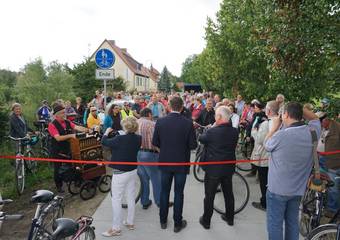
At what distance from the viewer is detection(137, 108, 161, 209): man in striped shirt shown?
5836 mm

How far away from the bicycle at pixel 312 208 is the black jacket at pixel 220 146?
121 cm

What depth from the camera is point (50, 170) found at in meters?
8.28

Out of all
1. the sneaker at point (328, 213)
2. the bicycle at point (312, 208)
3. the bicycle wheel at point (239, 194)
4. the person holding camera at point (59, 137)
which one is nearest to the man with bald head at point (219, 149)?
the bicycle wheel at point (239, 194)

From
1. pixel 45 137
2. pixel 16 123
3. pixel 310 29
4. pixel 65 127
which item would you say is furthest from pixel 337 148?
pixel 45 137

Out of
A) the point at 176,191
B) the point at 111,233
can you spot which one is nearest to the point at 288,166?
the point at 176,191

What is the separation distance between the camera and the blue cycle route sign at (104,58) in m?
8.89

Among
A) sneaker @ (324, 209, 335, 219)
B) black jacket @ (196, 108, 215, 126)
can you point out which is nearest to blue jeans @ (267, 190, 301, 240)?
sneaker @ (324, 209, 335, 219)

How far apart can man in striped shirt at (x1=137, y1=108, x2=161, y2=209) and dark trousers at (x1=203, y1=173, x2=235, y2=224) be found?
1064 millimetres

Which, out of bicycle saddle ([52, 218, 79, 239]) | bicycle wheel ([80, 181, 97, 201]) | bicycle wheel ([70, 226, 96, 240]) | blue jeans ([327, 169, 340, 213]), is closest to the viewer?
bicycle saddle ([52, 218, 79, 239])

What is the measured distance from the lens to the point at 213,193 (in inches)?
197

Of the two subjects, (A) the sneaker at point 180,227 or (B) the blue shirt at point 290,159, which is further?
(A) the sneaker at point 180,227

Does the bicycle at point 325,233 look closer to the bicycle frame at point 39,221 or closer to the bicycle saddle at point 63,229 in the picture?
the bicycle saddle at point 63,229

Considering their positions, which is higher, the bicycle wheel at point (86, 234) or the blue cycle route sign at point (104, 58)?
the blue cycle route sign at point (104, 58)

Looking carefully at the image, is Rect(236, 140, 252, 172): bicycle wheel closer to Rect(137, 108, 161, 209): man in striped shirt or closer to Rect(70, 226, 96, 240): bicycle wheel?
Rect(137, 108, 161, 209): man in striped shirt
